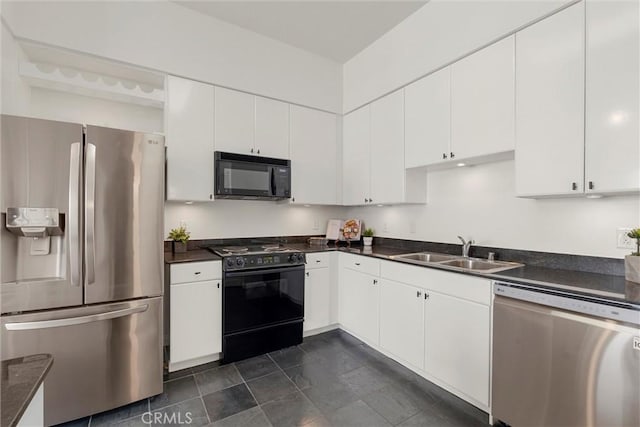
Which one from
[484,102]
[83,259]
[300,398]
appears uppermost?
[484,102]

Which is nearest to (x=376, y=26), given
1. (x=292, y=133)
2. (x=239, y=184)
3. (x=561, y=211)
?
(x=292, y=133)

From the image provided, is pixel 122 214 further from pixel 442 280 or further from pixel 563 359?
pixel 563 359

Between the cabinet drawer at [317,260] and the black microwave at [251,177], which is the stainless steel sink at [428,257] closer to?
the cabinet drawer at [317,260]

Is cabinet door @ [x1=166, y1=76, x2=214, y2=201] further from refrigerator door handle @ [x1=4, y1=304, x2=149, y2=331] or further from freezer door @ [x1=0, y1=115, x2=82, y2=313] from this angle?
refrigerator door handle @ [x1=4, y1=304, x2=149, y2=331]

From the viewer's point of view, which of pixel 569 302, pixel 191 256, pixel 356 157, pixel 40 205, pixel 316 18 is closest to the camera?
pixel 569 302

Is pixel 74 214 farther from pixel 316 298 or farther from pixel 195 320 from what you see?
pixel 316 298

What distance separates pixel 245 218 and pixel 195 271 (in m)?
1.00

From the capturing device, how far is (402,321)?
236cm

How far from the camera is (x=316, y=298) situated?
9.80 ft

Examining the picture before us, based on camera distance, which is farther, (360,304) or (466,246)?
(360,304)

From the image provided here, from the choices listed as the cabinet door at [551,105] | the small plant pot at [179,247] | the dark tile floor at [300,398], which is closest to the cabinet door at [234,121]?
the small plant pot at [179,247]

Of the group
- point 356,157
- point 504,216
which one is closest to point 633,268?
point 504,216

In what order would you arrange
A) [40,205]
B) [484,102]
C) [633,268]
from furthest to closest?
[484,102] → [40,205] → [633,268]

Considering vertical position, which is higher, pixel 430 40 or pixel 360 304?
pixel 430 40
